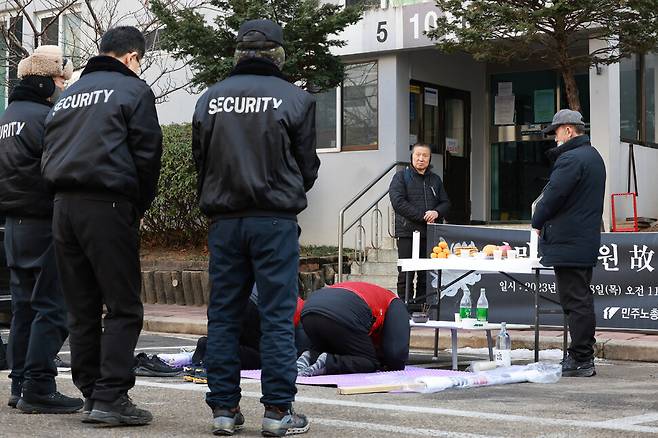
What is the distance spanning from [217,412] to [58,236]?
122 centimetres

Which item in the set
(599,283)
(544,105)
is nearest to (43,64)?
(599,283)

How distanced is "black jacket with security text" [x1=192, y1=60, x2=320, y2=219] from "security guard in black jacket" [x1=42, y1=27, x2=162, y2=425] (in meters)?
0.38

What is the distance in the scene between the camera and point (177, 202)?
1773cm

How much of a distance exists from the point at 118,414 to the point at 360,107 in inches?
510

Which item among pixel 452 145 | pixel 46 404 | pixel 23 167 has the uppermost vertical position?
pixel 452 145

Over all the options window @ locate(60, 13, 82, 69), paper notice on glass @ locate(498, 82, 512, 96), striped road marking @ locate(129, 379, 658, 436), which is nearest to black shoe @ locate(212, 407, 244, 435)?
striped road marking @ locate(129, 379, 658, 436)

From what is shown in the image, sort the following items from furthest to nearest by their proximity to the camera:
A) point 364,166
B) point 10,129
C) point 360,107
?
point 360,107 < point 364,166 < point 10,129

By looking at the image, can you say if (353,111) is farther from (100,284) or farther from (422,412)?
(100,284)

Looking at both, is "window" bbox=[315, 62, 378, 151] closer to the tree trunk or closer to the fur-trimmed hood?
the tree trunk

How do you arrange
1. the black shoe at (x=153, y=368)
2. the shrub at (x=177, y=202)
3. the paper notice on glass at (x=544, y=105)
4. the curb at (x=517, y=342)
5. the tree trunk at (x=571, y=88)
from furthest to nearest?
the paper notice on glass at (x=544, y=105)
the shrub at (x=177, y=202)
the tree trunk at (x=571, y=88)
the curb at (x=517, y=342)
the black shoe at (x=153, y=368)

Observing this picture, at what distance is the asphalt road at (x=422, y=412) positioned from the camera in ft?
18.5

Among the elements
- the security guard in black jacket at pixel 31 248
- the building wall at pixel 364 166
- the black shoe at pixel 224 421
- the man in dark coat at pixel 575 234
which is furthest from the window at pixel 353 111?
the black shoe at pixel 224 421

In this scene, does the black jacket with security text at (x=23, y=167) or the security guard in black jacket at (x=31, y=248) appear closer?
the security guard in black jacket at (x=31, y=248)

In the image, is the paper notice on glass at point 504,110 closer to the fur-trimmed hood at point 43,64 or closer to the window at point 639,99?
the window at point 639,99
